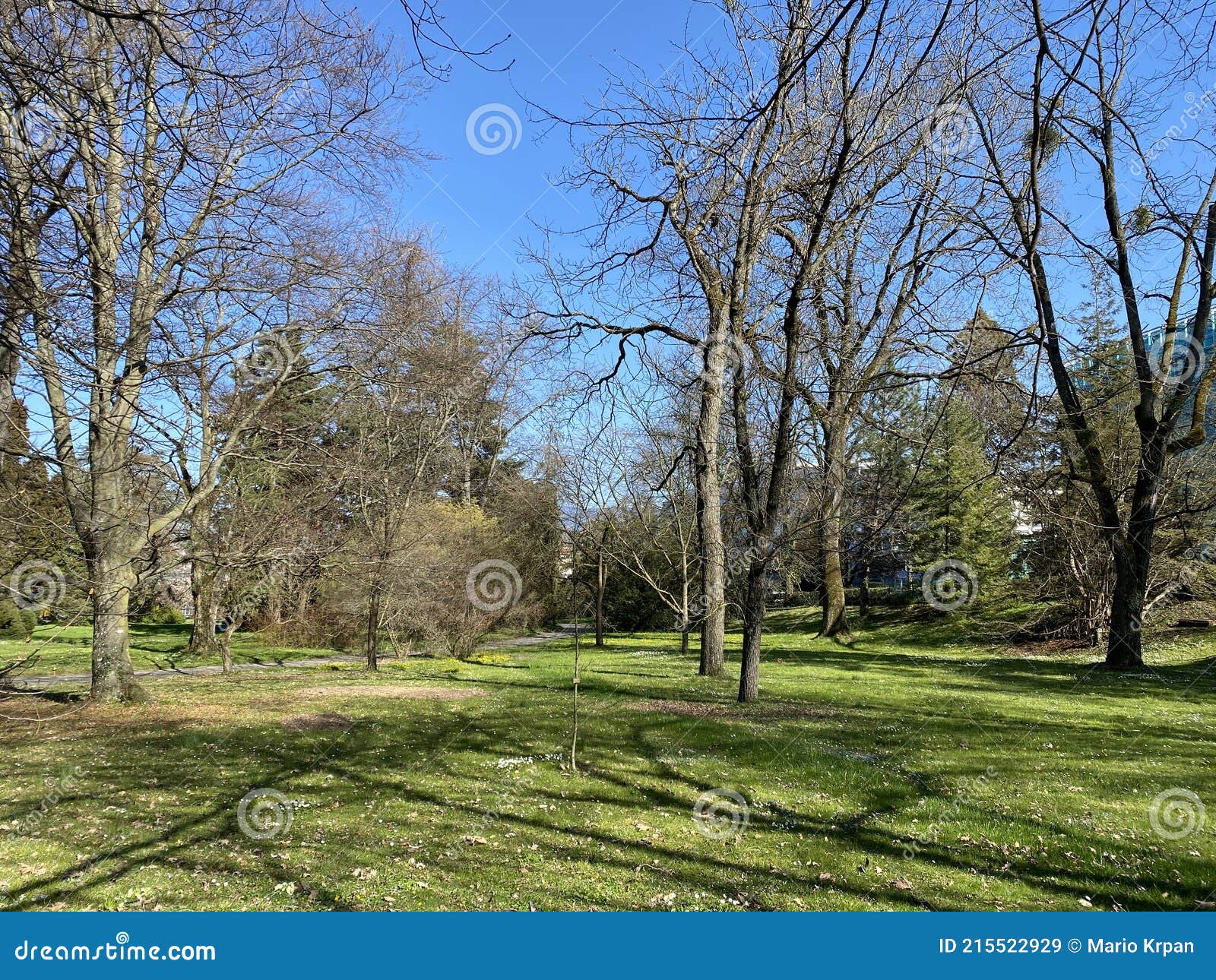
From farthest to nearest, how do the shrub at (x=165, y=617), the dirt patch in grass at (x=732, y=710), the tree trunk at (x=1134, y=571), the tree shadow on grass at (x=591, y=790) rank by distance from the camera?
the shrub at (x=165, y=617) < the tree trunk at (x=1134, y=571) < the dirt patch in grass at (x=732, y=710) < the tree shadow on grass at (x=591, y=790)

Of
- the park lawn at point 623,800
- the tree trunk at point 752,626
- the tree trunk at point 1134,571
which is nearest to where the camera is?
the park lawn at point 623,800

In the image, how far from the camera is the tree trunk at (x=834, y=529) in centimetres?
824

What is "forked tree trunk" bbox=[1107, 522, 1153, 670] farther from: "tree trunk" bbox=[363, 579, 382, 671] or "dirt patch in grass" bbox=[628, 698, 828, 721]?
"tree trunk" bbox=[363, 579, 382, 671]

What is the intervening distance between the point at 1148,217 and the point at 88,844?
60.6 ft

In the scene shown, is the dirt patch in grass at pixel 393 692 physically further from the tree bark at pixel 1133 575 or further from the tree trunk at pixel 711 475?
the tree bark at pixel 1133 575

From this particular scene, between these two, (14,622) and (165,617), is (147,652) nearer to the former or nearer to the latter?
(14,622)

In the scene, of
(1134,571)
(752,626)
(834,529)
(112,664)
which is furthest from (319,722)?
(1134,571)

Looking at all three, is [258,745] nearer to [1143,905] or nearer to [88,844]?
[88,844]

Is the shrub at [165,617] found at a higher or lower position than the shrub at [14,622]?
lower

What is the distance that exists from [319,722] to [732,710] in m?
5.88

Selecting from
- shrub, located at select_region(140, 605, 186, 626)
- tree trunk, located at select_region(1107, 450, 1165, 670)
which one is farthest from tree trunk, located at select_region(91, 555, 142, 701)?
shrub, located at select_region(140, 605, 186, 626)

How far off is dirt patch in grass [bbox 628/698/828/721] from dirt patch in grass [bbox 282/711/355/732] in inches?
164

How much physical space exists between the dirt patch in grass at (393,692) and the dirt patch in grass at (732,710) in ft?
12.2

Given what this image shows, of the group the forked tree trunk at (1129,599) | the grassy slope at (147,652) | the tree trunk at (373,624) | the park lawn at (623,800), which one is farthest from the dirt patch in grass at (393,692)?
the forked tree trunk at (1129,599)
